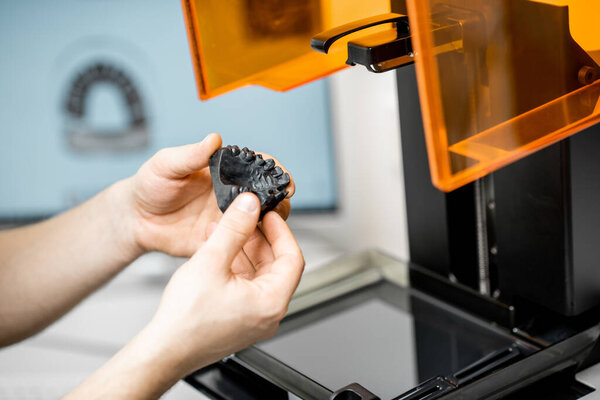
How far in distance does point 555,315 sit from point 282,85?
37cm

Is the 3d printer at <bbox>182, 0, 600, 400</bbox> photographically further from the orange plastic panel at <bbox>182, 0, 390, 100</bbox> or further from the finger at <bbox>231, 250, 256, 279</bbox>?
the finger at <bbox>231, 250, 256, 279</bbox>

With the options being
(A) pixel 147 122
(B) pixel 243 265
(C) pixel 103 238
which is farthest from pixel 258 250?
(A) pixel 147 122

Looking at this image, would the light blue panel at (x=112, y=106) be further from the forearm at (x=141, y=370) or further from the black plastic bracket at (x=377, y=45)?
the forearm at (x=141, y=370)

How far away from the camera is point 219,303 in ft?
1.81

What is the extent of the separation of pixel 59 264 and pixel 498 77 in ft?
1.82

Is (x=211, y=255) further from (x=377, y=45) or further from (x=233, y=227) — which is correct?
(x=377, y=45)

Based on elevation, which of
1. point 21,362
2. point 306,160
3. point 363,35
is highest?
point 363,35

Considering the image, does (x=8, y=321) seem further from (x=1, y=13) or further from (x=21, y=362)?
(x=1, y=13)

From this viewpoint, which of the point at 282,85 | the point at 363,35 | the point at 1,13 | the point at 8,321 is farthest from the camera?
the point at 1,13

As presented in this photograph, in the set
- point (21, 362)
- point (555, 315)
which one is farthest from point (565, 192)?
point (21, 362)

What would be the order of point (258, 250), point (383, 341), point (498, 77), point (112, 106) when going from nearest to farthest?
point (498, 77), point (258, 250), point (383, 341), point (112, 106)

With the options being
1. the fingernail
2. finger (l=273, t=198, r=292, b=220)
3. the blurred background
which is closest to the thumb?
the fingernail

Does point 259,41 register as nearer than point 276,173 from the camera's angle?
No

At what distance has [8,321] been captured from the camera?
861 millimetres
